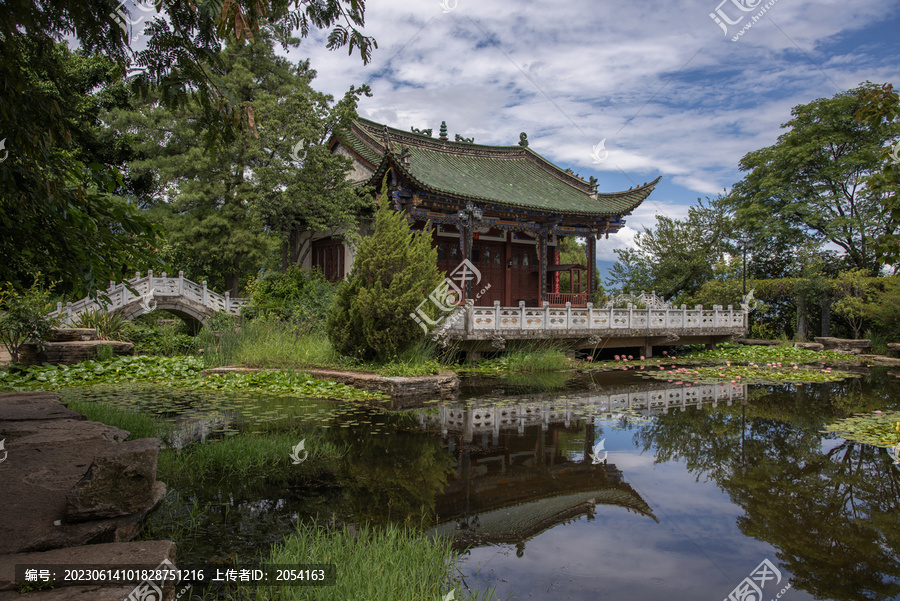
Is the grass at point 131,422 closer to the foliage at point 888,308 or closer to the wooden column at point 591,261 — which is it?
the wooden column at point 591,261

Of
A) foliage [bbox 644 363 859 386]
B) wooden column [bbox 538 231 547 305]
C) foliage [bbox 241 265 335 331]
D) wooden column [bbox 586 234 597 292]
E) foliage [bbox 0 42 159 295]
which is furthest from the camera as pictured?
wooden column [bbox 586 234 597 292]

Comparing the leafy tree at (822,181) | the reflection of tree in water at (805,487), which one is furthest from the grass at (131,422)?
the leafy tree at (822,181)

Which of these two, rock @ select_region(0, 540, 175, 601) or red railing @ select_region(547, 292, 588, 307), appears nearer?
rock @ select_region(0, 540, 175, 601)

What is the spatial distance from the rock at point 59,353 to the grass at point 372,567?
1018 cm

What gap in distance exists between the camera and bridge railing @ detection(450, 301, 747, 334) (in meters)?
13.7

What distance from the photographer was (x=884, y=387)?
1167 centimetres

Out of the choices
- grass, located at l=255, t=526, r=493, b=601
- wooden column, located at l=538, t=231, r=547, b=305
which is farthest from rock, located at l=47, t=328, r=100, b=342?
wooden column, located at l=538, t=231, r=547, b=305

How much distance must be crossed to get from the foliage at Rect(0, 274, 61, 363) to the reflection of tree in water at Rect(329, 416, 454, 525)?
7724mm

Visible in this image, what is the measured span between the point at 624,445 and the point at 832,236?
76.5 ft

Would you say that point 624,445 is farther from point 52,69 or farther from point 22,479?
point 52,69

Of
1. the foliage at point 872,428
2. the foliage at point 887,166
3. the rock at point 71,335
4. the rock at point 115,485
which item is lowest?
the foliage at point 872,428

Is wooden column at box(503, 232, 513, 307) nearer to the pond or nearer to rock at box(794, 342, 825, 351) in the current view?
rock at box(794, 342, 825, 351)

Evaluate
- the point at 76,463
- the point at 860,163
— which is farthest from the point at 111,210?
the point at 860,163

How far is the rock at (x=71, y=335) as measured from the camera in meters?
11.4
